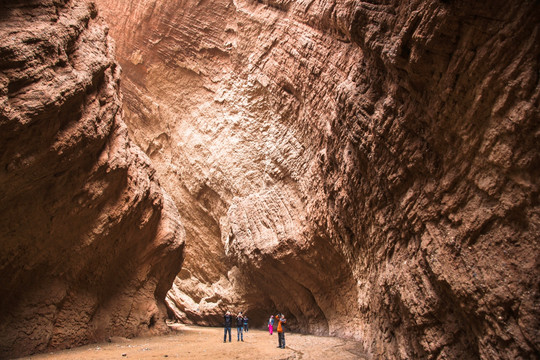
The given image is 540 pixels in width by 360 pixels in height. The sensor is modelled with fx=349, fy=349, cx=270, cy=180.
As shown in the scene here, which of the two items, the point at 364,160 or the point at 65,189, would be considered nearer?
the point at 364,160

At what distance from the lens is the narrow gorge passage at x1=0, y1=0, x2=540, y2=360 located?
12.9 feet

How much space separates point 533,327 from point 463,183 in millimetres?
1819

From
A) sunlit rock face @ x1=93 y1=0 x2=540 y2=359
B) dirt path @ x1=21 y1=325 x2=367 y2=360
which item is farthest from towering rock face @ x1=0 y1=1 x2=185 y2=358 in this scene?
sunlit rock face @ x1=93 y1=0 x2=540 y2=359

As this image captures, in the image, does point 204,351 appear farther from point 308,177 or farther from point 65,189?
point 308,177

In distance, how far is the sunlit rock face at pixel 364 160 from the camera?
3807 millimetres

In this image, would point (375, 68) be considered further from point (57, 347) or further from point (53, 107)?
point (57, 347)

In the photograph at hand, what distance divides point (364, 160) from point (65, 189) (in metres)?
6.65

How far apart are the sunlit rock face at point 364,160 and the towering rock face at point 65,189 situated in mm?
5493

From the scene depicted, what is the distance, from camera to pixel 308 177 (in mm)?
12516

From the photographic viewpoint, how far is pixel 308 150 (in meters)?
13.0

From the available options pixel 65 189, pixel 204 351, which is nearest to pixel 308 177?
pixel 204 351

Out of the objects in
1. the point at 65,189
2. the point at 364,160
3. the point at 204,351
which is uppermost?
the point at 364,160

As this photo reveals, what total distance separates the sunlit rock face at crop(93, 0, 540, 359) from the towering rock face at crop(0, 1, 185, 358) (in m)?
5.49

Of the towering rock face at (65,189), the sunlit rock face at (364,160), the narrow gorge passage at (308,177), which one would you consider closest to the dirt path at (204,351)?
the narrow gorge passage at (308,177)
